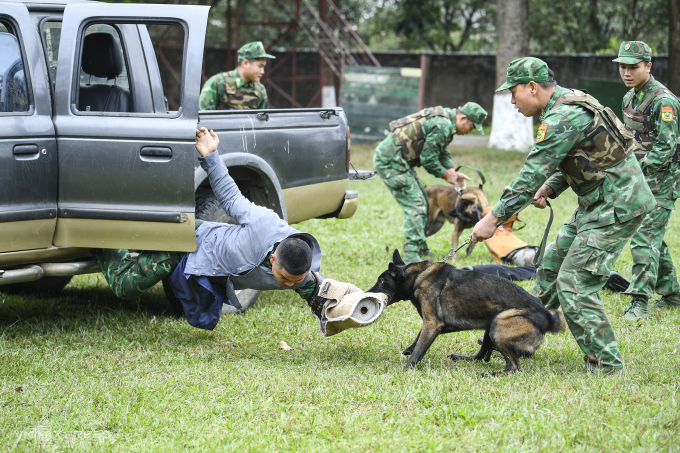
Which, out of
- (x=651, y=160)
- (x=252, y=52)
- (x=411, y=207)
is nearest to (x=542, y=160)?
(x=651, y=160)

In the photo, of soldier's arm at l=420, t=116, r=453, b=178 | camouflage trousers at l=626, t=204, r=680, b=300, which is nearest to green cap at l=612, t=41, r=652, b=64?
camouflage trousers at l=626, t=204, r=680, b=300

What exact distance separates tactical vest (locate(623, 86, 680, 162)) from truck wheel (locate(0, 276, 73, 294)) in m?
5.16

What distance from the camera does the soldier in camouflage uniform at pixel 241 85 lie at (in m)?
7.87

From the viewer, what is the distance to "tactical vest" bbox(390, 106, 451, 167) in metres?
7.66

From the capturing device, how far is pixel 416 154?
25.5ft

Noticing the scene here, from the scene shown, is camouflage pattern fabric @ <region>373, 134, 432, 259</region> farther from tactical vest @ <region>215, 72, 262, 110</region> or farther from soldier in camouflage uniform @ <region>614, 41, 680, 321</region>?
soldier in camouflage uniform @ <region>614, 41, 680, 321</region>

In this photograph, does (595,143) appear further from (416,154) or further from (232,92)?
(232,92)

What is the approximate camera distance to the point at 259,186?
5512 mm

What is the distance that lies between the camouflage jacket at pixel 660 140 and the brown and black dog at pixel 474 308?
2.07m

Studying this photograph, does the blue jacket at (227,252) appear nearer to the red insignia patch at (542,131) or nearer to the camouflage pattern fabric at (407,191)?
the red insignia patch at (542,131)

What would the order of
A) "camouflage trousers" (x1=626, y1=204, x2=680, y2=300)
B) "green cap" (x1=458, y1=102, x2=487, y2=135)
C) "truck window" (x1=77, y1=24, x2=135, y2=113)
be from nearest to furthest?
"truck window" (x1=77, y1=24, x2=135, y2=113)
"camouflage trousers" (x1=626, y1=204, x2=680, y2=300)
"green cap" (x1=458, y1=102, x2=487, y2=135)

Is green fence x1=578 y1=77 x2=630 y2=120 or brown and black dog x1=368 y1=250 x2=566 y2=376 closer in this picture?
brown and black dog x1=368 y1=250 x2=566 y2=376

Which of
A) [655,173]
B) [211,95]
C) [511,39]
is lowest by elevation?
[655,173]

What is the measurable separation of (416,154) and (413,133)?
0.81 feet
